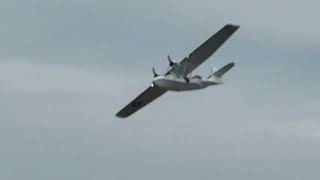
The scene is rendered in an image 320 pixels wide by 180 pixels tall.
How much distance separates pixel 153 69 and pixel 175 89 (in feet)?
9.15

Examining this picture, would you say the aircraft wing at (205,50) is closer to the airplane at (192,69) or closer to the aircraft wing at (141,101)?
the airplane at (192,69)

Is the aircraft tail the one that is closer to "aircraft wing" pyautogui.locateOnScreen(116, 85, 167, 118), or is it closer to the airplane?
the airplane

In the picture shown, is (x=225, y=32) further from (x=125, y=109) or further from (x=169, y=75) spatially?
(x=125, y=109)

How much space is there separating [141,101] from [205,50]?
13.1m

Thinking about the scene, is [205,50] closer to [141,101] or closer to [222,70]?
[222,70]

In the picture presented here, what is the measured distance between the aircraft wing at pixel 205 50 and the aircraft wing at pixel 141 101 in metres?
8.51

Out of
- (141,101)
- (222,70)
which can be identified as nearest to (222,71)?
(222,70)

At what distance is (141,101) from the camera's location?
190375 mm

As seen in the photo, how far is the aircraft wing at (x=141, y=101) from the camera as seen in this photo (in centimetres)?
18938

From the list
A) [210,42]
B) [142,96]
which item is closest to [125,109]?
[142,96]

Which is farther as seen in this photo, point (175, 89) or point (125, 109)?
point (125, 109)

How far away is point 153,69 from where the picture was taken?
179 m

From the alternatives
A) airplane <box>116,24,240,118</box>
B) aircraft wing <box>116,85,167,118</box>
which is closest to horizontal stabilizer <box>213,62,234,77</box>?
airplane <box>116,24,240,118</box>

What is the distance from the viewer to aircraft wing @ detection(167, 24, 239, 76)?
6920 inches
